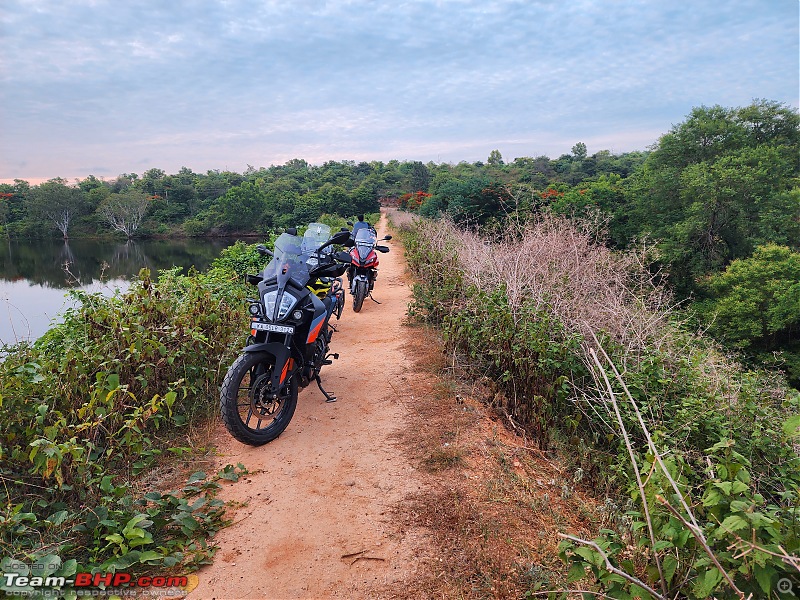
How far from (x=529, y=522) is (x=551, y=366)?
1.53m

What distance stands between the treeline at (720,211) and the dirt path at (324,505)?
1089 centimetres

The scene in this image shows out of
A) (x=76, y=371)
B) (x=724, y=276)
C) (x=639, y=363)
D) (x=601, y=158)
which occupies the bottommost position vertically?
(x=724, y=276)

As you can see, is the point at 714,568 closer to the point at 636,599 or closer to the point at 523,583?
the point at 636,599

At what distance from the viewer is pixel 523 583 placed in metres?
2.05

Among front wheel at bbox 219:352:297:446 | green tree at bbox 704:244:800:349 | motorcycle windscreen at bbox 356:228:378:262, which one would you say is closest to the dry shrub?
motorcycle windscreen at bbox 356:228:378:262

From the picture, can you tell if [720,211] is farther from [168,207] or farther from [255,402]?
[168,207]

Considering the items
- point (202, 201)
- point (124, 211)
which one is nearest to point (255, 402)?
point (124, 211)

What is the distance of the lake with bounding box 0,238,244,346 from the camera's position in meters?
3.65

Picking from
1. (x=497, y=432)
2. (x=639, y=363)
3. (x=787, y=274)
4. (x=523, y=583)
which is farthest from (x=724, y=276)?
(x=523, y=583)

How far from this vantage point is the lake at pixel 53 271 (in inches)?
144

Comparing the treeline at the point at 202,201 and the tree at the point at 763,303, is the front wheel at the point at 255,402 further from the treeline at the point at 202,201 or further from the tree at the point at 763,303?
the treeline at the point at 202,201

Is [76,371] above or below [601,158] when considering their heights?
below

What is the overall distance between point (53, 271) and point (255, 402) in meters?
26.6

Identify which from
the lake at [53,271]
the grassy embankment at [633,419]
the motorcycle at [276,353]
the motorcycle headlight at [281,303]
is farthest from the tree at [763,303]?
the lake at [53,271]
